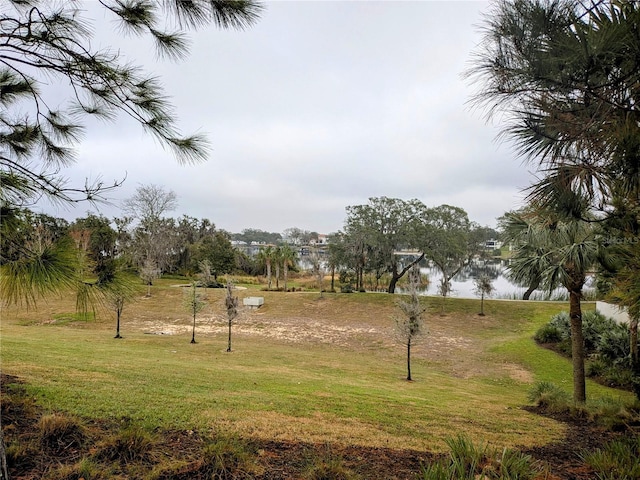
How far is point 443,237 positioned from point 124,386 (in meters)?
22.8

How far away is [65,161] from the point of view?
305 cm

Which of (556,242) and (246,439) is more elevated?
(556,242)

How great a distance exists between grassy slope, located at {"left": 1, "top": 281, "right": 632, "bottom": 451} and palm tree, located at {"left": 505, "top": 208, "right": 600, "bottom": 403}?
2.03 metres

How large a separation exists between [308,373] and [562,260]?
688 cm

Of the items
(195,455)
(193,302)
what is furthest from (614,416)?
(193,302)

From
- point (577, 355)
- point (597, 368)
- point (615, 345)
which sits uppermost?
point (577, 355)

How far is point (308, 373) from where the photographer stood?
10.0 meters

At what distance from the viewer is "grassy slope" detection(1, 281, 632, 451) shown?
3.72 meters

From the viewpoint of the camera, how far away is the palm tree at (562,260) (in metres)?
7.32

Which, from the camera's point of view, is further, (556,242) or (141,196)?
(141,196)

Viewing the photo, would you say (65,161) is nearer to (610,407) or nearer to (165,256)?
(610,407)

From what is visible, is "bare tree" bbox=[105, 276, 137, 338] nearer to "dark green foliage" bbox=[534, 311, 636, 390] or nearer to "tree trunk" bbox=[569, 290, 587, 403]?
"tree trunk" bbox=[569, 290, 587, 403]

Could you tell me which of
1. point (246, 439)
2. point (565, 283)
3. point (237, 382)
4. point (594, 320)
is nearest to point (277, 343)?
point (237, 382)

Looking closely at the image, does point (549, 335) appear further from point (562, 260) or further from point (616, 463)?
point (616, 463)
